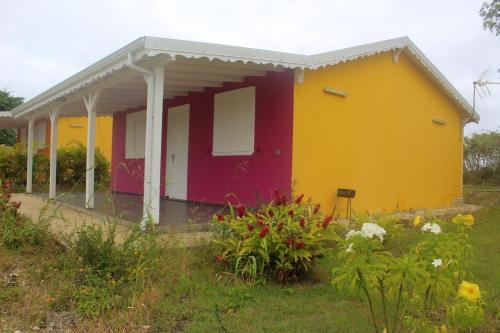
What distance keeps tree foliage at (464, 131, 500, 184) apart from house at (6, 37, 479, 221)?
21.1ft

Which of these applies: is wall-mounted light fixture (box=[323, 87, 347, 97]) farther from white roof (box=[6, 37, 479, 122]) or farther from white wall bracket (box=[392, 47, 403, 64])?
white wall bracket (box=[392, 47, 403, 64])

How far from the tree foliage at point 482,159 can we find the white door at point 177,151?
42.2ft

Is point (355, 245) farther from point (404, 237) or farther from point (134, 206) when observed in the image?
point (134, 206)

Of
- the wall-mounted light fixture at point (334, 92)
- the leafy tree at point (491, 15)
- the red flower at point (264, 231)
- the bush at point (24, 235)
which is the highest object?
the leafy tree at point (491, 15)

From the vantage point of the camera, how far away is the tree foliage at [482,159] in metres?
18.2

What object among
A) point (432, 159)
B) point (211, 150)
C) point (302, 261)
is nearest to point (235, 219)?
point (302, 261)

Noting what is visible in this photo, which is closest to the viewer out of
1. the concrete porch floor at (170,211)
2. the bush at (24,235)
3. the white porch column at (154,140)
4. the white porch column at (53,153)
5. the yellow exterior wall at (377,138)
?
the bush at (24,235)

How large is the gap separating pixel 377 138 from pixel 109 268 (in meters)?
6.87

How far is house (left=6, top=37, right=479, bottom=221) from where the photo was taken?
7004mm

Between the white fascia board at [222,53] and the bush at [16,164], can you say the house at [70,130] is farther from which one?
the white fascia board at [222,53]

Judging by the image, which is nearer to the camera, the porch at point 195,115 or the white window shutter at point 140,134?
the porch at point 195,115

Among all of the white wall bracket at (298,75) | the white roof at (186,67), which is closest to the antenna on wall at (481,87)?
the white roof at (186,67)

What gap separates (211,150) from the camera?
9.97 meters

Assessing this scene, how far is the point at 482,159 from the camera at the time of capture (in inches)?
742
